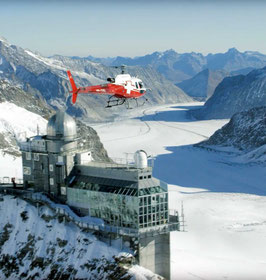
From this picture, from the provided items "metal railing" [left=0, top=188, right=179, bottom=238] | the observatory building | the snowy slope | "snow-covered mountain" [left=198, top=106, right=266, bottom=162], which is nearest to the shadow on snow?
the snowy slope

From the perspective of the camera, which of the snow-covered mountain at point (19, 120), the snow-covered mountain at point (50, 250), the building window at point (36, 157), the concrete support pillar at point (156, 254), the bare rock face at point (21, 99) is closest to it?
the snow-covered mountain at point (50, 250)

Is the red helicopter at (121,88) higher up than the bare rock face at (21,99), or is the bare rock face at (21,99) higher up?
the bare rock face at (21,99)

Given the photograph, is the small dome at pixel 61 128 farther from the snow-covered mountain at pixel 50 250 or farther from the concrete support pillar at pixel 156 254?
the concrete support pillar at pixel 156 254

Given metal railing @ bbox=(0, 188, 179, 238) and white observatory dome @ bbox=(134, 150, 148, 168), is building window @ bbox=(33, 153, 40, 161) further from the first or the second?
white observatory dome @ bbox=(134, 150, 148, 168)

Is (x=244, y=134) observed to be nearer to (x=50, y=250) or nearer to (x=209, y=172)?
(x=209, y=172)

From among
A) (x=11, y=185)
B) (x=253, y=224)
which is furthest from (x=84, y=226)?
(x=253, y=224)

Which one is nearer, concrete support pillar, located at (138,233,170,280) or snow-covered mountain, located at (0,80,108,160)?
concrete support pillar, located at (138,233,170,280)

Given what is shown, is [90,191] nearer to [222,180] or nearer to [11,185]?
[11,185]

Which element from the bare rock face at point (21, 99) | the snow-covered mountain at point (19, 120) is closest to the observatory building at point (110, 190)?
the snow-covered mountain at point (19, 120)
